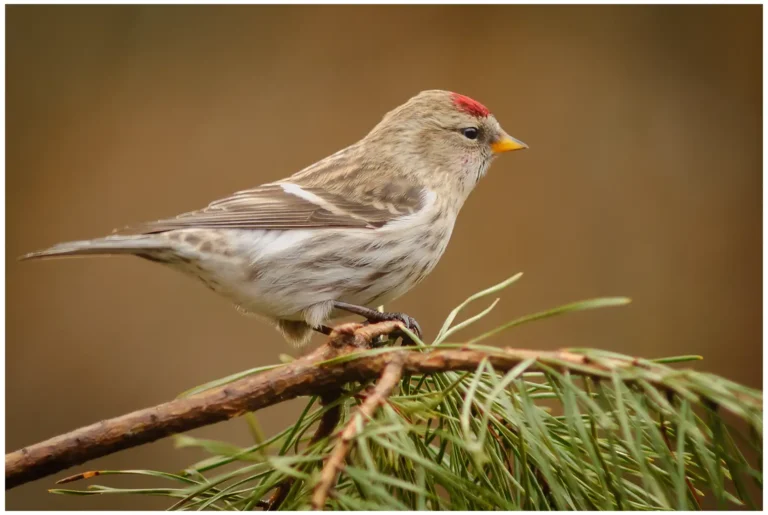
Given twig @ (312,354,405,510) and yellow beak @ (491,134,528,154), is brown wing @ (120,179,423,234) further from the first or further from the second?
twig @ (312,354,405,510)

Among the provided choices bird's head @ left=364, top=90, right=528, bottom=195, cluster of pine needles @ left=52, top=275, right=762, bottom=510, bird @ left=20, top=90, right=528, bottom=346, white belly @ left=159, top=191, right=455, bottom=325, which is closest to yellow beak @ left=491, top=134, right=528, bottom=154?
bird's head @ left=364, top=90, right=528, bottom=195

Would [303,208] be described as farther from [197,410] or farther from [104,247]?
[197,410]

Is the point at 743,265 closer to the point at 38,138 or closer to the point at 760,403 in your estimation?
the point at 760,403

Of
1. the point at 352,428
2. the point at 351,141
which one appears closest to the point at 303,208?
the point at 352,428

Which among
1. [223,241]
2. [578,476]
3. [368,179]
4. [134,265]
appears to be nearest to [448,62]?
[368,179]

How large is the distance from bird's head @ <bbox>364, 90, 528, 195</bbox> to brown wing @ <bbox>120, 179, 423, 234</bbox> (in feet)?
0.37

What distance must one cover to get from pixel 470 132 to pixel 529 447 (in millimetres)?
891

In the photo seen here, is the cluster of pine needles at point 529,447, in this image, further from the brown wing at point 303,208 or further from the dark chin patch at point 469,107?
the dark chin patch at point 469,107

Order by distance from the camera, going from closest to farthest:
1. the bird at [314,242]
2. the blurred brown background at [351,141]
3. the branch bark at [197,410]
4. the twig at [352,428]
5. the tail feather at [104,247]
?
the twig at [352,428]
the branch bark at [197,410]
the tail feather at [104,247]
the bird at [314,242]
the blurred brown background at [351,141]

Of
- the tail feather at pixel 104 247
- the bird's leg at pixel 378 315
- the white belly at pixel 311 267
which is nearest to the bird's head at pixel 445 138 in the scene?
the white belly at pixel 311 267

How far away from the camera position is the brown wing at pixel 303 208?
1.12m

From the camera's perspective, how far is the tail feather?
2.99 feet

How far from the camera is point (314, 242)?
1136 millimetres

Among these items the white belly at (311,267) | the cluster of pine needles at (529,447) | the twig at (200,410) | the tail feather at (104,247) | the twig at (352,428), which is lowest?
the cluster of pine needles at (529,447)
